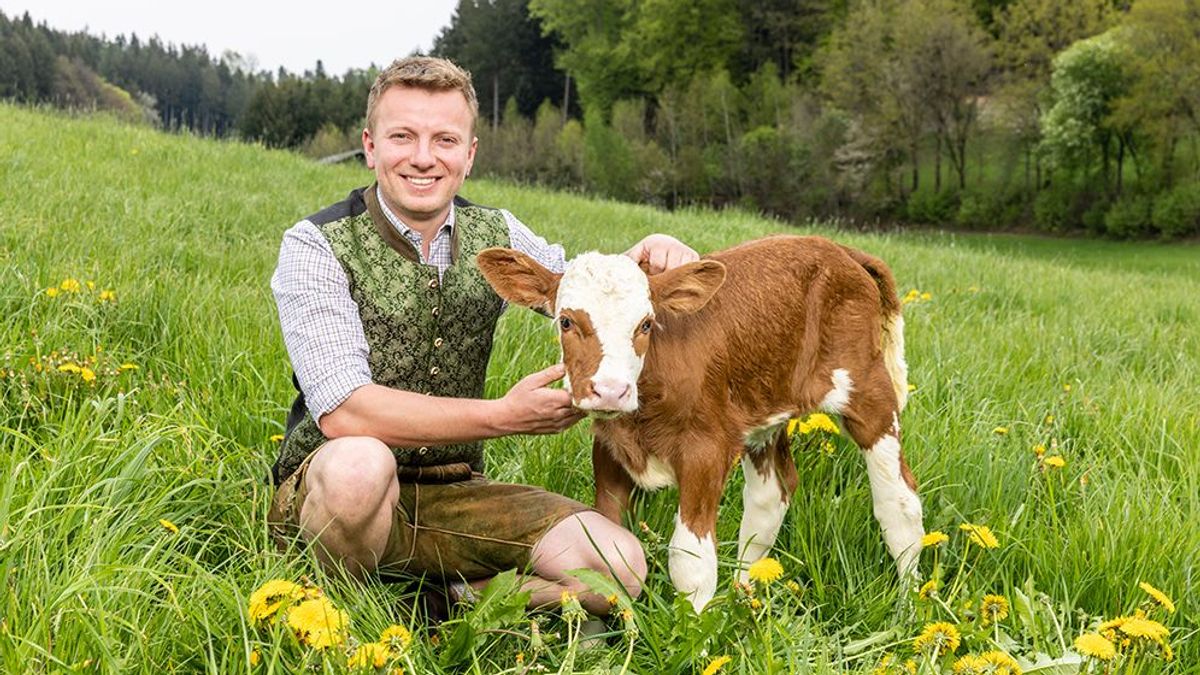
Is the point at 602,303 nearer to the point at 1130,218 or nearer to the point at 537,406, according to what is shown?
the point at 537,406

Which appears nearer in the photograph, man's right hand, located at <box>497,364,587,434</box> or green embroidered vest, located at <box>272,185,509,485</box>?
man's right hand, located at <box>497,364,587,434</box>

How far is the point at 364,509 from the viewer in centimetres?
283

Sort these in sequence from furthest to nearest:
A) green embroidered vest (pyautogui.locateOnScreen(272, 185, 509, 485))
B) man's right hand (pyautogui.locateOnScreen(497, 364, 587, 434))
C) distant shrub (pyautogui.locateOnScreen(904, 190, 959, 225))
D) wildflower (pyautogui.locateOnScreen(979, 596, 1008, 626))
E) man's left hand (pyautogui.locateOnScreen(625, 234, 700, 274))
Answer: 1. distant shrub (pyautogui.locateOnScreen(904, 190, 959, 225))
2. man's left hand (pyautogui.locateOnScreen(625, 234, 700, 274))
3. green embroidered vest (pyautogui.locateOnScreen(272, 185, 509, 485))
4. man's right hand (pyautogui.locateOnScreen(497, 364, 587, 434))
5. wildflower (pyautogui.locateOnScreen(979, 596, 1008, 626))

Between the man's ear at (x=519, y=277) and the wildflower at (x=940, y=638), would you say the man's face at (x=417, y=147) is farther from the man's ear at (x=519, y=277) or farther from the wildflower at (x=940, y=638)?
the wildflower at (x=940, y=638)

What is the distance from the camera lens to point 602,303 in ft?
8.21

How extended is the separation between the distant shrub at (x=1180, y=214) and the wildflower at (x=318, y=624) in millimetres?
45002

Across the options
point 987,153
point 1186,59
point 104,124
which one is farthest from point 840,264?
point 987,153

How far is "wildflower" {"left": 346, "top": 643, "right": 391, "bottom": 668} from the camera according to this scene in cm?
197

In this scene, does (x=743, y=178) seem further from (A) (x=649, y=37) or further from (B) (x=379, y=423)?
(B) (x=379, y=423)

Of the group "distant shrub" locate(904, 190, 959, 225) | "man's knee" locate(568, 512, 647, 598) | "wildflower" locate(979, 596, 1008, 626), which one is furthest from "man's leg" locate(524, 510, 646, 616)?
"distant shrub" locate(904, 190, 959, 225)

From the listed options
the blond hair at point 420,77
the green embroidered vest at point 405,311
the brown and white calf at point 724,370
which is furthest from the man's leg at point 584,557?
the blond hair at point 420,77

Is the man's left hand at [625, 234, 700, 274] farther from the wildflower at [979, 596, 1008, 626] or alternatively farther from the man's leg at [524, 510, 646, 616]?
the wildflower at [979, 596, 1008, 626]

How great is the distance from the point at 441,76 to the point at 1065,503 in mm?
2916

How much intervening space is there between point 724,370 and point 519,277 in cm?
74
